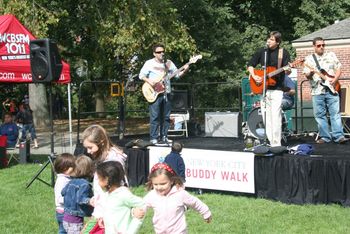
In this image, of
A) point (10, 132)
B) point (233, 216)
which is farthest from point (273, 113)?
point (10, 132)

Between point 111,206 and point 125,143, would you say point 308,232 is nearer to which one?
point 111,206

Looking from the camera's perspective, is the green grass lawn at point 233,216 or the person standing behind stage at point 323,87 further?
the person standing behind stage at point 323,87

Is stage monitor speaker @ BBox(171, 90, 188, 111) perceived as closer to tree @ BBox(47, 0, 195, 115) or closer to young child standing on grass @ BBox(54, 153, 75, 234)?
tree @ BBox(47, 0, 195, 115)

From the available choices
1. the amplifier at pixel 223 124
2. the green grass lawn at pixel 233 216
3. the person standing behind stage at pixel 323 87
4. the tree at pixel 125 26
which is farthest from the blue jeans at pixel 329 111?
the tree at pixel 125 26

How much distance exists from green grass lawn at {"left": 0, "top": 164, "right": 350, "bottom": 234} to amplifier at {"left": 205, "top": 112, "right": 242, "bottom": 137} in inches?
165

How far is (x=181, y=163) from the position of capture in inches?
320

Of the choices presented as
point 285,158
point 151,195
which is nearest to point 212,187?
point 285,158

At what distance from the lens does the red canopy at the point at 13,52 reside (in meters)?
11.6

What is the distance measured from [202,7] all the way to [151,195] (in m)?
23.9

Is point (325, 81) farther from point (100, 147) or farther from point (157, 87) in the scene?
point (100, 147)

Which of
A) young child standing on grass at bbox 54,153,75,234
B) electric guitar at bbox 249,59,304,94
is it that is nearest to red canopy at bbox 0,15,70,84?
electric guitar at bbox 249,59,304,94

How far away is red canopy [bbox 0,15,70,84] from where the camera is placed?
38.0 ft

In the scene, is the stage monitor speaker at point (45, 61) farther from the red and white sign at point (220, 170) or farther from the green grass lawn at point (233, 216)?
the red and white sign at point (220, 170)

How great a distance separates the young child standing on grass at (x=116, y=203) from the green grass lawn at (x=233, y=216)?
8.51 feet
